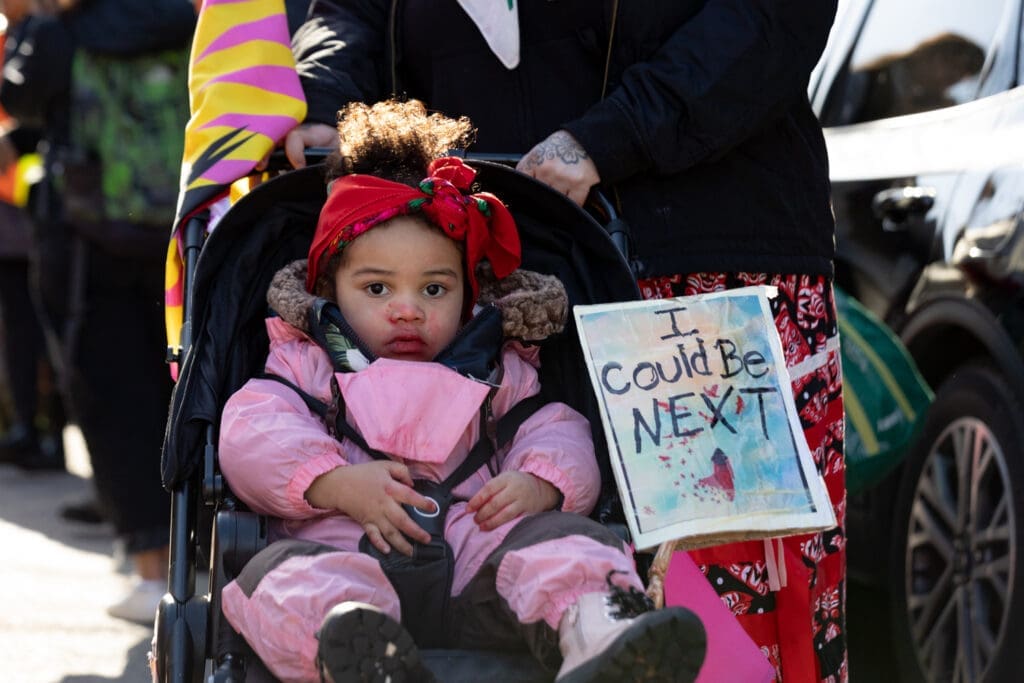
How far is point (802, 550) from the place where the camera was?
3.80m

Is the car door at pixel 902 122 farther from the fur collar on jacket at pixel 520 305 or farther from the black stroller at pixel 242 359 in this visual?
the fur collar on jacket at pixel 520 305

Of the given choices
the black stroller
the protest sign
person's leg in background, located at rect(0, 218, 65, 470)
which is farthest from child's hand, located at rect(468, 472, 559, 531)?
person's leg in background, located at rect(0, 218, 65, 470)

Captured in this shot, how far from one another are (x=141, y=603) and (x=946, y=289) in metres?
3.10

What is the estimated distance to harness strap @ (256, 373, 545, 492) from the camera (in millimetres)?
3404

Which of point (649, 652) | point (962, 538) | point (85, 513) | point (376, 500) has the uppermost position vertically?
point (376, 500)

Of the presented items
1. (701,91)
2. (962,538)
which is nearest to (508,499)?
(701,91)

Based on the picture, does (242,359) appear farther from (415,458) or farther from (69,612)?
(69,612)

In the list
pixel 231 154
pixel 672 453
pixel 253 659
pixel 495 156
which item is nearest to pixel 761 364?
pixel 672 453

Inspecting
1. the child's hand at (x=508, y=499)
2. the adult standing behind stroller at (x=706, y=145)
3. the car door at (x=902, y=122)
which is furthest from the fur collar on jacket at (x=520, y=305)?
the car door at (x=902, y=122)

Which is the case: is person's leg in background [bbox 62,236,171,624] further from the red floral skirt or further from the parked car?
the red floral skirt

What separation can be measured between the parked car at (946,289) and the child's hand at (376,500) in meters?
1.81

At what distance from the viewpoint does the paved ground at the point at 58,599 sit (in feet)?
18.2

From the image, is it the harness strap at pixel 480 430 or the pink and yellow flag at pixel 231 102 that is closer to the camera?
the harness strap at pixel 480 430

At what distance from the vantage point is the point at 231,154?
3906 millimetres
